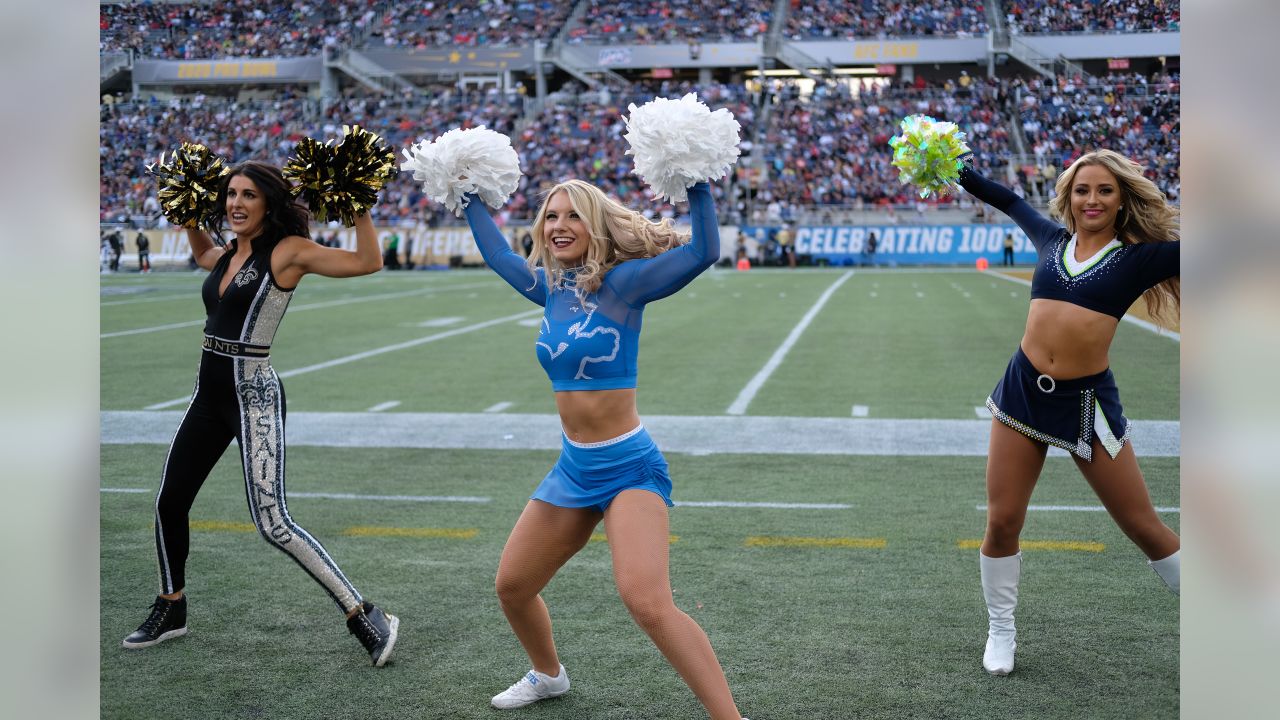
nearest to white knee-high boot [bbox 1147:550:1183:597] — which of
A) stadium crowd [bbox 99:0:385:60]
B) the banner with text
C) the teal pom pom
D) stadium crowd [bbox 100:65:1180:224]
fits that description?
the teal pom pom

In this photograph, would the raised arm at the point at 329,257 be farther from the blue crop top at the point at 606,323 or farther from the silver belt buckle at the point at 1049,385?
the silver belt buckle at the point at 1049,385

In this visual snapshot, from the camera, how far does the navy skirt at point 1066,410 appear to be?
4070 millimetres

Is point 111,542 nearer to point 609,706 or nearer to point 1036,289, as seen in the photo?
point 609,706

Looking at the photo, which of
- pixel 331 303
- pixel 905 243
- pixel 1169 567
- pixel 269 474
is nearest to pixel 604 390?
pixel 269 474

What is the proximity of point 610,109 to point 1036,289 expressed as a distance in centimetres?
4335

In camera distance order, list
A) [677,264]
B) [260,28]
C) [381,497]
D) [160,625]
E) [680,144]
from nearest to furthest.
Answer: [680,144] < [677,264] < [160,625] < [381,497] < [260,28]

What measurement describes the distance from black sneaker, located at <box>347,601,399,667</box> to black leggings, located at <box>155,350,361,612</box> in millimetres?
52

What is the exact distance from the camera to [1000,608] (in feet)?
14.1

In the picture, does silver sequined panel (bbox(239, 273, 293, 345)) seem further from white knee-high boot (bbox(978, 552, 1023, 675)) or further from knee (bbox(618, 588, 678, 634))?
white knee-high boot (bbox(978, 552, 1023, 675))

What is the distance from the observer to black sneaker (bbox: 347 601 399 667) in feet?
14.3

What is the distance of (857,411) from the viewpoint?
33.9ft

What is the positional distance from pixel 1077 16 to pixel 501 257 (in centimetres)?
4303

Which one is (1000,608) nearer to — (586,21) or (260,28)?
(260,28)
